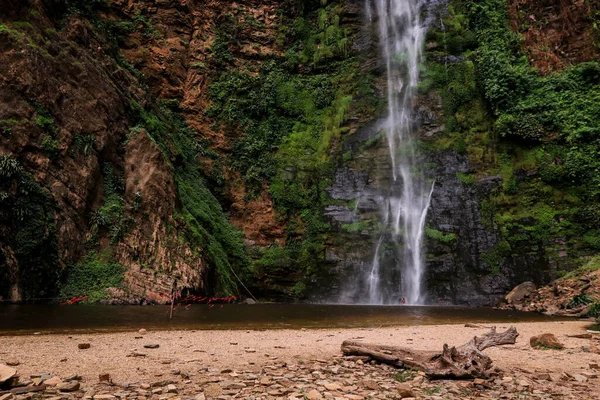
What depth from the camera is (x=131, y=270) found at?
1667 centimetres

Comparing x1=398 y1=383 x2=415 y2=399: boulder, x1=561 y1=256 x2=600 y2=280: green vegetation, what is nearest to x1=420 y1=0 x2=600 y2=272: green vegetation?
x1=561 y1=256 x2=600 y2=280: green vegetation

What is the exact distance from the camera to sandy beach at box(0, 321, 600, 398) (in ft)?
15.4

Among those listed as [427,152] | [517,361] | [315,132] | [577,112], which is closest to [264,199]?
[315,132]

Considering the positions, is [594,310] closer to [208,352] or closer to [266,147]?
[208,352]

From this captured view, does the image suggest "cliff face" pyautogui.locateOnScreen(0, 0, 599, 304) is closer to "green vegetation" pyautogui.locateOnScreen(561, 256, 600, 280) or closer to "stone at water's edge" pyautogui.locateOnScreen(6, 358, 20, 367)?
"green vegetation" pyautogui.locateOnScreen(561, 256, 600, 280)

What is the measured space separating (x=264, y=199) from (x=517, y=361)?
21846mm

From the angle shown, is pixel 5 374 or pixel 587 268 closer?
pixel 5 374

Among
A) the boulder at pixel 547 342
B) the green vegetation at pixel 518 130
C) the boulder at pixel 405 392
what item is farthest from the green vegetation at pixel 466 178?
the boulder at pixel 405 392

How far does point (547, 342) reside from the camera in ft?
→ 22.8

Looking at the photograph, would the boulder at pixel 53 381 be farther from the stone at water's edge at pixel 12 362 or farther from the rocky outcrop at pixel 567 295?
the rocky outcrop at pixel 567 295

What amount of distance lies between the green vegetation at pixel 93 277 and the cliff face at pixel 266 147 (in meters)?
0.06

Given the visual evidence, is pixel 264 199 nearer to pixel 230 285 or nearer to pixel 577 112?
pixel 230 285

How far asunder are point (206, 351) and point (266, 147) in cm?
2347

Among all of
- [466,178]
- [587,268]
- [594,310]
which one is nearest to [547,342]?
[594,310]
